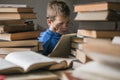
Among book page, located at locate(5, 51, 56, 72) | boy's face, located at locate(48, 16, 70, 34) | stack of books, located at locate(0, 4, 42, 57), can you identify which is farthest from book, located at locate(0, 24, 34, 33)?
book page, located at locate(5, 51, 56, 72)

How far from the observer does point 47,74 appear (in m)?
0.84

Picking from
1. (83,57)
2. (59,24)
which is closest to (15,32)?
(59,24)

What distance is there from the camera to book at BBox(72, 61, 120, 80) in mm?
618

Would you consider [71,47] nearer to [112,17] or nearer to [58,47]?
[58,47]

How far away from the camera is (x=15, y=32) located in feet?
4.40

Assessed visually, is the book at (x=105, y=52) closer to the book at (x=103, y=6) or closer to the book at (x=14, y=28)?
the book at (x=103, y=6)

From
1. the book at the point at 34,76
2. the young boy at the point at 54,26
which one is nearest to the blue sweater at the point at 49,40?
the young boy at the point at 54,26

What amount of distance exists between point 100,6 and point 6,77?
0.37 meters

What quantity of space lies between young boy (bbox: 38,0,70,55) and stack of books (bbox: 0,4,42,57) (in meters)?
0.07

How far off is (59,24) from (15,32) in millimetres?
309

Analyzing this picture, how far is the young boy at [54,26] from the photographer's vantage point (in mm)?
1424

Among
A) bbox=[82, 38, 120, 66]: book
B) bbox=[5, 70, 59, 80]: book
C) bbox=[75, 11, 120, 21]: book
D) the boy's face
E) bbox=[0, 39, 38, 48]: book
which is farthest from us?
the boy's face

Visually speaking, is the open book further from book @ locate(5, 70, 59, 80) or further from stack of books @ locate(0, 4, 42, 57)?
stack of books @ locate(0, 4, 42, 57)

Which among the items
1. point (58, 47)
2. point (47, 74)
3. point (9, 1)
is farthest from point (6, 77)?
point (9, 1)
